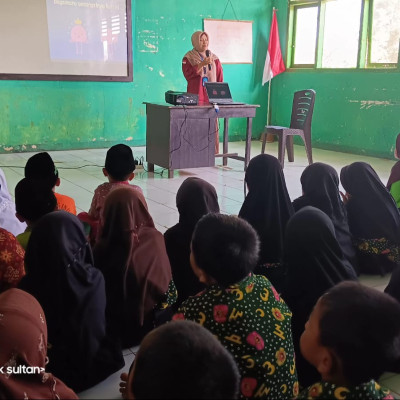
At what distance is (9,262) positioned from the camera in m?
1.79

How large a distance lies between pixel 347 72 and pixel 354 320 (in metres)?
6.98

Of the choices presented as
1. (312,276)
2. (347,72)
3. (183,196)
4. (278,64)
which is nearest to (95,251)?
(183,196)

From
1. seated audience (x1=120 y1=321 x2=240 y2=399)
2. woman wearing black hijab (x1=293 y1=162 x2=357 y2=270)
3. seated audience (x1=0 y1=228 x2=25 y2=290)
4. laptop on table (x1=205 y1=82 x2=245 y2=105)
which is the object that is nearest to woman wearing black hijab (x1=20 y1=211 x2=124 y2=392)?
seated audience (x1=0 y1=228 x2=25 y2=290)

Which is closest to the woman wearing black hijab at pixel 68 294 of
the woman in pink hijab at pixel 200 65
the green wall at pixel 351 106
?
the woman in pink hijab at pixel 200 65

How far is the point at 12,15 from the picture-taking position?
630cm

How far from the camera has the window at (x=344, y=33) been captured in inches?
265

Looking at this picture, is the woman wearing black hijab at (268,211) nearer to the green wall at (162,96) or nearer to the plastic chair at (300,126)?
the plastic chair at (300,126)

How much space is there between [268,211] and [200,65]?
13.4 feet

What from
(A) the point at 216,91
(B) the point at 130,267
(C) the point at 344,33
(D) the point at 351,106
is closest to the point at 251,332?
(B) the point at 130,267

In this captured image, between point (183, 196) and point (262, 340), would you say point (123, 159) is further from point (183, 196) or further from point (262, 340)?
point (262, 340)

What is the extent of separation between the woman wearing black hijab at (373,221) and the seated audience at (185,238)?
104 cm

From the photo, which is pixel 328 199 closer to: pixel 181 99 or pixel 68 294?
pixel 68 294

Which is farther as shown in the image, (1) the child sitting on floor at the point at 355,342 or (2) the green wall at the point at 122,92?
(2) the green wall at the point at 122,92

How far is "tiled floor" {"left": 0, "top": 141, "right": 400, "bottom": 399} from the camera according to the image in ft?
13.6
